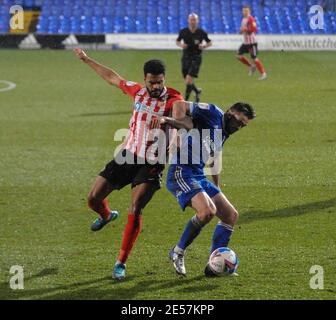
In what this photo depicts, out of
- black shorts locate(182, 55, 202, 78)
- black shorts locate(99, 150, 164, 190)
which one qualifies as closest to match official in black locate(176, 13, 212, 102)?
black shorts locate(182, 55, 202, 78)

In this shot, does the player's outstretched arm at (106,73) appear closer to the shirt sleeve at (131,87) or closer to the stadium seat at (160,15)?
the shirt sleeve at (131,87)

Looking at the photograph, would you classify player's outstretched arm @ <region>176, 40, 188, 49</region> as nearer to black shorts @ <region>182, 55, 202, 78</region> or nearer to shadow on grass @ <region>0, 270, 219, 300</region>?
black shorts @ <region>182, 55, 202, 78</region>

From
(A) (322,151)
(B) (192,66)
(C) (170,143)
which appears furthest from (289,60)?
(C) (170,143)

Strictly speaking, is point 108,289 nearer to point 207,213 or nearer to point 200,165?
point 207,213

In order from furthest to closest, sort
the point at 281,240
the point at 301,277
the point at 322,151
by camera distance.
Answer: the point at 322,151, the point at 281,240, the point at 301,277

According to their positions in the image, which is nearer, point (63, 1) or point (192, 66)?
point (192, 66)

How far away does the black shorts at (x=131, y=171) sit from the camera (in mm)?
8961

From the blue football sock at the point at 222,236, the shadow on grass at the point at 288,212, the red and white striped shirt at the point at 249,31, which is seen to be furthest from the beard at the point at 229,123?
the red and white striped shirt at the point at 249,31

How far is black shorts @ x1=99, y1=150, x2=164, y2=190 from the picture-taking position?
8.96 m

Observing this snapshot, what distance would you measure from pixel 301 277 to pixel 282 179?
16.8 ft

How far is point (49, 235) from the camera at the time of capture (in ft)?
33.8

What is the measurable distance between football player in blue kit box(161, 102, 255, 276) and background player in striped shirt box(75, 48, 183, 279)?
0.75 feet
